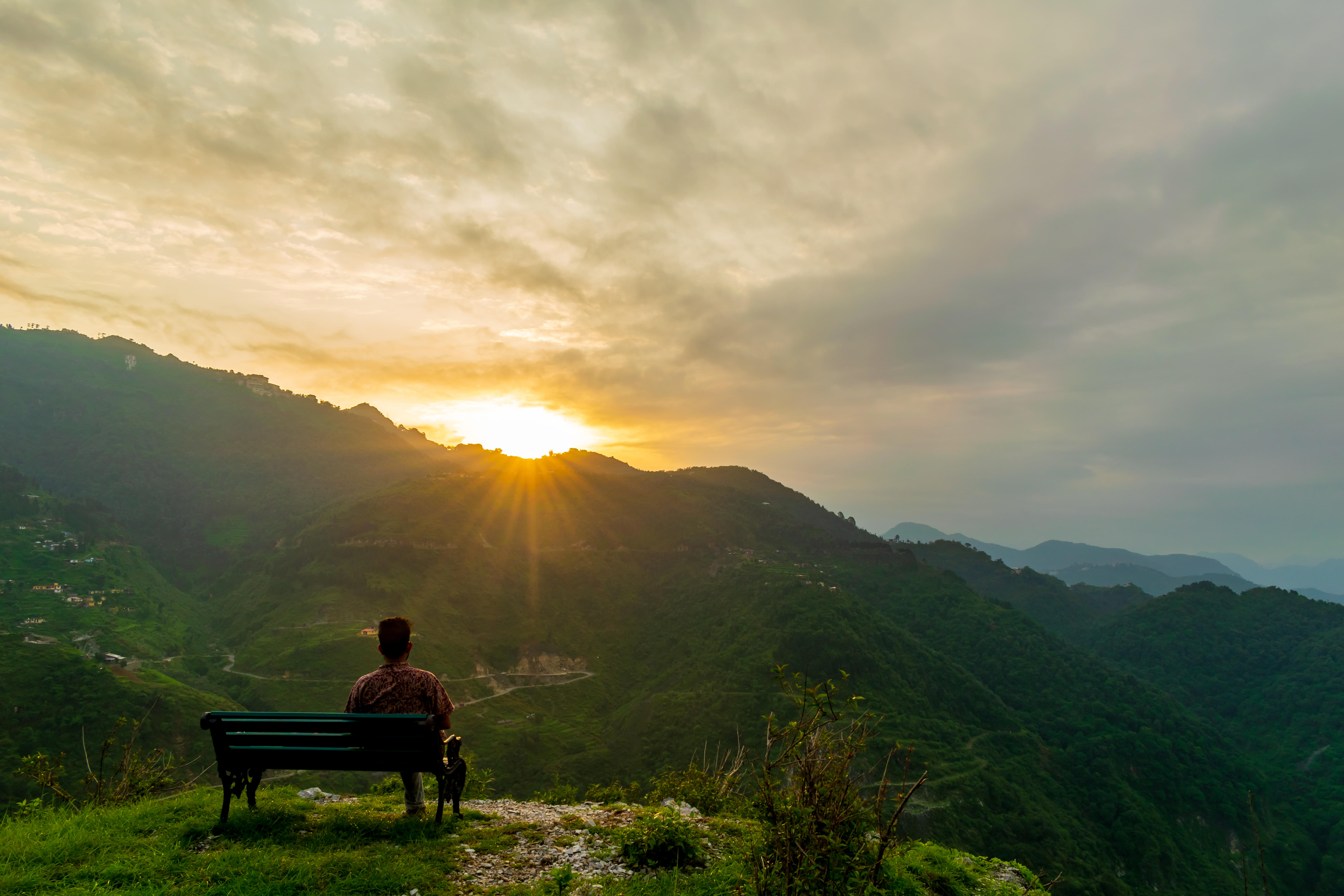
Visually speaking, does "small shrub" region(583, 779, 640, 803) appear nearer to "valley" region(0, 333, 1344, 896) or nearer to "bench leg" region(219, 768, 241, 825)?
"bench leg" region(219, 768, 241, 825)

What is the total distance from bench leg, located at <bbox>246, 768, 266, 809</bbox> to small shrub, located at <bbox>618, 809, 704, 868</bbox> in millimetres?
5049

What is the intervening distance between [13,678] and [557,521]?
9865cm

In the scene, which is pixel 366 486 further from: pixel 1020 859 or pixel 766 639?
pixel 1020 859

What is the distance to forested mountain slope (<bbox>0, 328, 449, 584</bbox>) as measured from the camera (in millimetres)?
133250

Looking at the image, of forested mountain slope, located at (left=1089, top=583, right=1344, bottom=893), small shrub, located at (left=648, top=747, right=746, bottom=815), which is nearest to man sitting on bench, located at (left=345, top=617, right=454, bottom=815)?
small shrub, located at (left=648, top=747, right=746, bottom=815)

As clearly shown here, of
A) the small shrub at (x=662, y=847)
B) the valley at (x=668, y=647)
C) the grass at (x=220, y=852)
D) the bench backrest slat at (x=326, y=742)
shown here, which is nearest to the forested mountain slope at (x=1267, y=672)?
the valley at (x=668, y=647)

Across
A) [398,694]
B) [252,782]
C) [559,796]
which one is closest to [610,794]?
[559,796]

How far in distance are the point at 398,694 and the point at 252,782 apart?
2.34 meters

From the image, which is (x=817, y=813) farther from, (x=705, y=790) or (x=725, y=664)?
(x=725, y=664)

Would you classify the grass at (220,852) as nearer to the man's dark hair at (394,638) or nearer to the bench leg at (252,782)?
the bench leg at (252,782)

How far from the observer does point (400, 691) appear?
7699mm

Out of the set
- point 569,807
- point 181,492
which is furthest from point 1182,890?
point 181,492

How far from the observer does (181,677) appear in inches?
2785

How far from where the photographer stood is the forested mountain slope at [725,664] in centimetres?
6134
